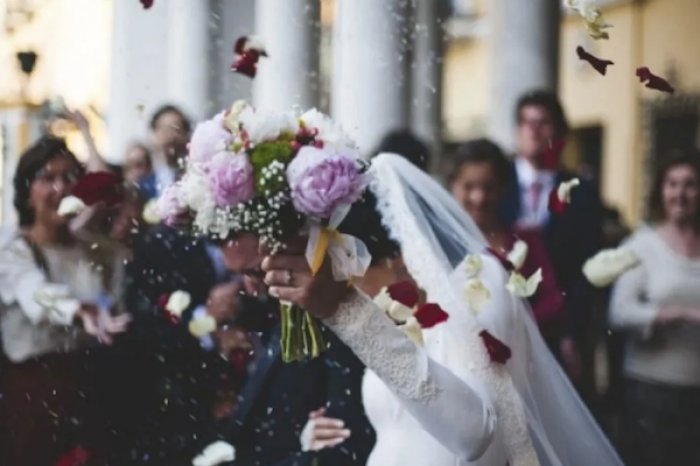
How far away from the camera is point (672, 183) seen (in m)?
5.98

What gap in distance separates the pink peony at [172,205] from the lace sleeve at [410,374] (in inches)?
16.6

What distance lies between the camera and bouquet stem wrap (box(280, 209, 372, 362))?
319 cm

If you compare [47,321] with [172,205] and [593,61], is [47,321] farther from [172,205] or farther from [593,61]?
[593,61]

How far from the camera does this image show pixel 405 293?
3873 mm

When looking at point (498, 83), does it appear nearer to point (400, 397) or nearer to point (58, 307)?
point (58, 307)

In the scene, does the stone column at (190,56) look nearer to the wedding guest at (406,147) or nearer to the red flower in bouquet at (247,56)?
the wedding guest at (406,147)

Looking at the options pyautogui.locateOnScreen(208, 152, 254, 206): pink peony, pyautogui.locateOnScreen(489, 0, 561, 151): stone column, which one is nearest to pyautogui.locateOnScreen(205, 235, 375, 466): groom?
pyautogui.locateOnScreen(208, 152, 254, 206): pink peony

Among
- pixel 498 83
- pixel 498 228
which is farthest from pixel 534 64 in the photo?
pixel 498 228

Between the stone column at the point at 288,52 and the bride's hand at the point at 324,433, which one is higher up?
the stone column at the point at 288,52

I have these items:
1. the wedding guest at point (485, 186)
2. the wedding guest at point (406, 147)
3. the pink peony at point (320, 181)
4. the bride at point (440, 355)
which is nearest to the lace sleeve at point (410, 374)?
the bride at point (440, 355)

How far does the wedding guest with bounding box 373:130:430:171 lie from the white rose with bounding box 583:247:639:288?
0.76 m

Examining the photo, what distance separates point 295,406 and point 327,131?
3.94 feet

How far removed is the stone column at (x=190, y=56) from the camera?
6574 mm

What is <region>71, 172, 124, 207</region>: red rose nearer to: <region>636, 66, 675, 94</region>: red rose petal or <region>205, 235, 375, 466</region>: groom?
<region>205, 235, 375, 466</region>: groom
